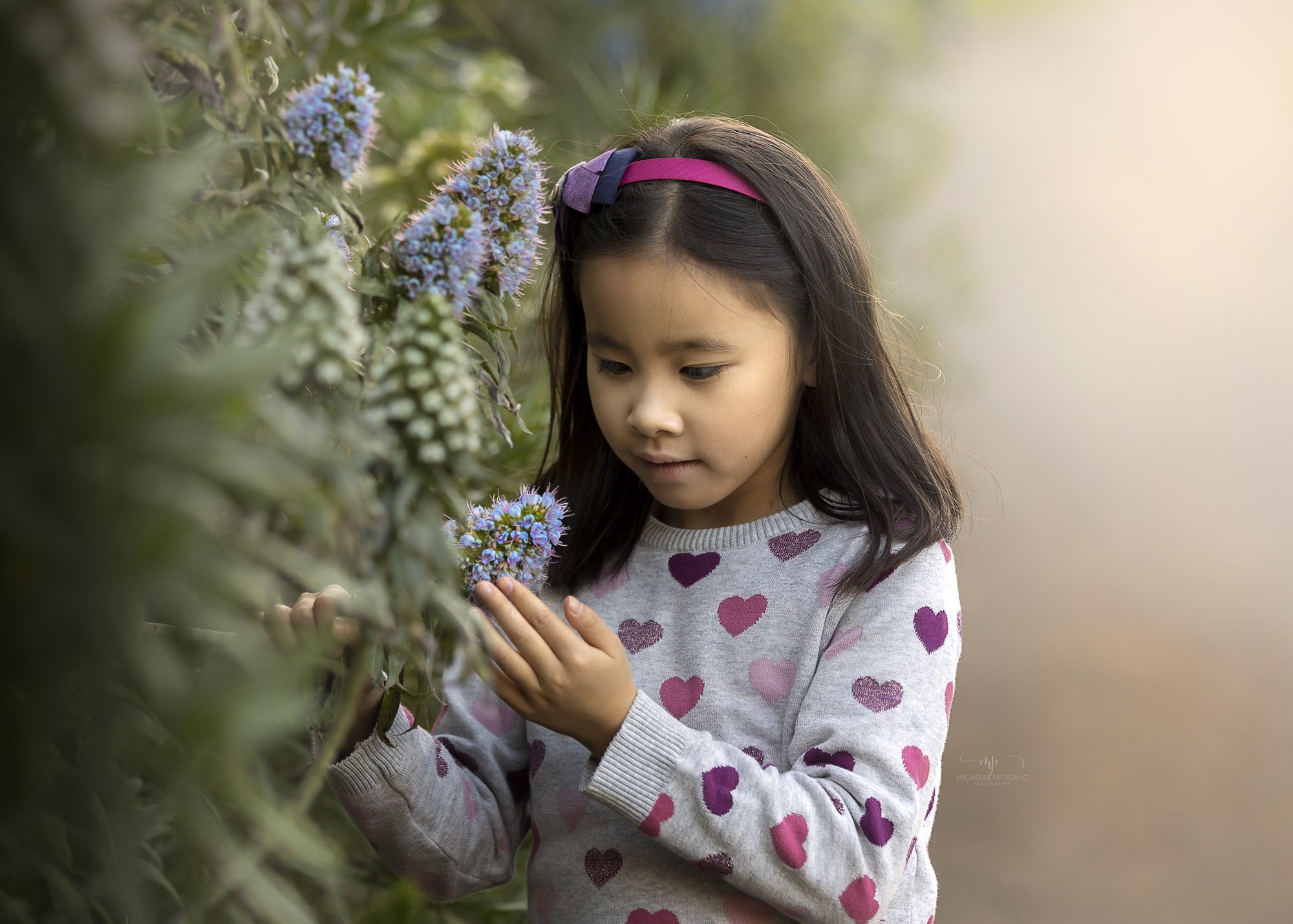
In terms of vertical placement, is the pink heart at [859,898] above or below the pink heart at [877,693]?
below

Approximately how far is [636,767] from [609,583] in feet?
0.96

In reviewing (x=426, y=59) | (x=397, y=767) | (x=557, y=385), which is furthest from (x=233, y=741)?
(x=426, y=59)

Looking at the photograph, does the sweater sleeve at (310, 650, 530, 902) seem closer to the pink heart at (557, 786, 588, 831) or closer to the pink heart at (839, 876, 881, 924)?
the pink heart at (557, 786, 588, 831)

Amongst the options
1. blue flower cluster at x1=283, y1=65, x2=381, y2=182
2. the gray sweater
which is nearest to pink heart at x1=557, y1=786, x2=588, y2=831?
the gray sweater

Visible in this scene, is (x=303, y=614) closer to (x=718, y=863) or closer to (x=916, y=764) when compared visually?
(x=718, y=863)

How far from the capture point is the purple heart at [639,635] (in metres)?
0.95

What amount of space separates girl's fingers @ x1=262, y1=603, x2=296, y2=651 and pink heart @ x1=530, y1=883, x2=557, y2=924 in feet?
1.25

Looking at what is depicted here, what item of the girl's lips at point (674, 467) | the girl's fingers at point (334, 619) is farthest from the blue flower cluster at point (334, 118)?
the girl's lips at point (674, 467)

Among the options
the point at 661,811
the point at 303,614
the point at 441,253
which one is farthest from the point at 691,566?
the point at 441,253

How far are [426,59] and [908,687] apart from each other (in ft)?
3.54

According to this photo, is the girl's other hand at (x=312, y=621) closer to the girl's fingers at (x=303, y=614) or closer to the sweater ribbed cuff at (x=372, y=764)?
the girl's fingers at (x=303, y=614)

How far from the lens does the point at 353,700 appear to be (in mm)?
431

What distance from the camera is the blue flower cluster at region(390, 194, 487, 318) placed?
1.59 feet

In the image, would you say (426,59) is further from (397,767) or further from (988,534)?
(988,534)
